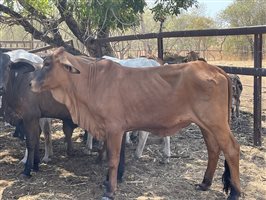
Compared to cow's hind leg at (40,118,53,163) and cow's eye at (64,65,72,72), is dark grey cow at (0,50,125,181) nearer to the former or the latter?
cow's hind leg at (40,118,53,163)

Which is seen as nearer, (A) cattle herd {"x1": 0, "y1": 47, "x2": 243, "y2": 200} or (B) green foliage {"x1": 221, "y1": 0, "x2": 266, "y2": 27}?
(A) cattle herd {"x1": 0, "y1": 47, "x2": 243, "y2": 200}

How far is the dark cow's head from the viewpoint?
217 inches

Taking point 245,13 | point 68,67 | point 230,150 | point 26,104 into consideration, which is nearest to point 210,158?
point 230,150

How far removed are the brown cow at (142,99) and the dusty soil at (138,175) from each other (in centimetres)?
44

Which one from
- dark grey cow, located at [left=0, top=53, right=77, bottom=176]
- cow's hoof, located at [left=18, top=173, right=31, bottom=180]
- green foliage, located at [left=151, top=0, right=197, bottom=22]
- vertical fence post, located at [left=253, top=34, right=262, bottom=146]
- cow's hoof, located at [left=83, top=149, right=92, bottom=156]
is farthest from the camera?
green foliage, located at [left=151, top=0, right=197, bottom=22]

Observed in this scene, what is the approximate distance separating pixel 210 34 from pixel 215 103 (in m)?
2.60

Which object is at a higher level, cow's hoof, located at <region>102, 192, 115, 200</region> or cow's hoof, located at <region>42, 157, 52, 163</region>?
cow's hoof, located at <region>42, 157, 52, 163</region>

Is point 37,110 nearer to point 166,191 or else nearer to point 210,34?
point 166,191

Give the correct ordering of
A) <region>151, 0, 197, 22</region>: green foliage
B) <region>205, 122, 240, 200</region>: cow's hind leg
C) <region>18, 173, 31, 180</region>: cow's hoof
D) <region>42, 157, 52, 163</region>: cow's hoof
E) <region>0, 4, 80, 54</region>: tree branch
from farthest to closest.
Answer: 1. <region>0, 4, 80, 54</region>: tree branch
2. <region>151, 0, 197, 22</region>: green foliage
3. <region>42, 157, 52, 163</region>: cow's hoof
4. <region>18, 173, 31, 180</region>: cow's hoof
5. <region>205, 122, 240, 200</region>: cow's hind leg

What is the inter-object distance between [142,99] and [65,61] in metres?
0.93

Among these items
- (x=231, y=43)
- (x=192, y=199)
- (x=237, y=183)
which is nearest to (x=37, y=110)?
(x=192, y=199)

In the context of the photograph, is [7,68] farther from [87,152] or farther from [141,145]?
[141,145]

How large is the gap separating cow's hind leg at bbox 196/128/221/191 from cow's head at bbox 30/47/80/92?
5.50 feet

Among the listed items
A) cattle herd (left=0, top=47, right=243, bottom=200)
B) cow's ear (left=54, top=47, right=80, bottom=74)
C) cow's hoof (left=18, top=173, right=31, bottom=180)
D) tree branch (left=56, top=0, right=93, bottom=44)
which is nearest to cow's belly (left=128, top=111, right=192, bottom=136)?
cattle herd (left=0, top=47, right=243, bottom=200)
